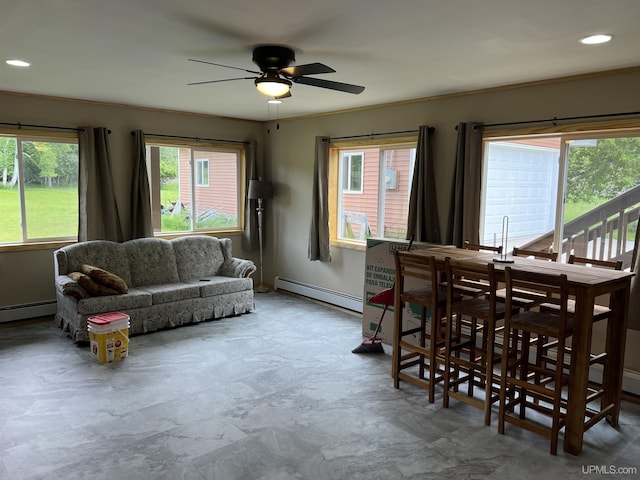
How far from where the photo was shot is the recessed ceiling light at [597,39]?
2876 millimetres

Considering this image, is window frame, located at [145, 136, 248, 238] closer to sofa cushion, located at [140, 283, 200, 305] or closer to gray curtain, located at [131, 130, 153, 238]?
gray curtain, located at [131, 130, 153, 238]

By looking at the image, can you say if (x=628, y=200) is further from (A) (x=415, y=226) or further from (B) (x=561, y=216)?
(A) (x=415, y=226)

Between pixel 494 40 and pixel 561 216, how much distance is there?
1.93 meters

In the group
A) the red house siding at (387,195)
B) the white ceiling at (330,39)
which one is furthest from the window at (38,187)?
the red house siding at (387,195)

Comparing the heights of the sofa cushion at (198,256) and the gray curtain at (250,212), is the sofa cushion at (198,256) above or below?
below

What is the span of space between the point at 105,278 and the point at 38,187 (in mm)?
Result: 1585

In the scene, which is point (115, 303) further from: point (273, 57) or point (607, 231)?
point (607, 231)

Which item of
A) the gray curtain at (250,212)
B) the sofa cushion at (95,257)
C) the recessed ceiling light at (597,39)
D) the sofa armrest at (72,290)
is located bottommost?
the sofa armrest at (72,290)

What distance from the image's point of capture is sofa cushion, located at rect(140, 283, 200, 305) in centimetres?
514

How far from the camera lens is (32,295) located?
17.8 ft

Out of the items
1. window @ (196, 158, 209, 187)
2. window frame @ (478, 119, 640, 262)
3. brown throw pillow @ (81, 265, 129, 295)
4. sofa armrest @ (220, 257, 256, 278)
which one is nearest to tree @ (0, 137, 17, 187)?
brown throw pillow @ (81, 265, 129, 295)

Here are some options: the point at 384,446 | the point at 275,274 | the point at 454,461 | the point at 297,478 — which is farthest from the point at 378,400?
the point at 275,274

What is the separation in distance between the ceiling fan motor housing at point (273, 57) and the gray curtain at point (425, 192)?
2032mm

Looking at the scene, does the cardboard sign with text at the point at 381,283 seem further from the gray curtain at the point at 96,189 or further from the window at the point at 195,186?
the gray curtain at the point at 96,189
